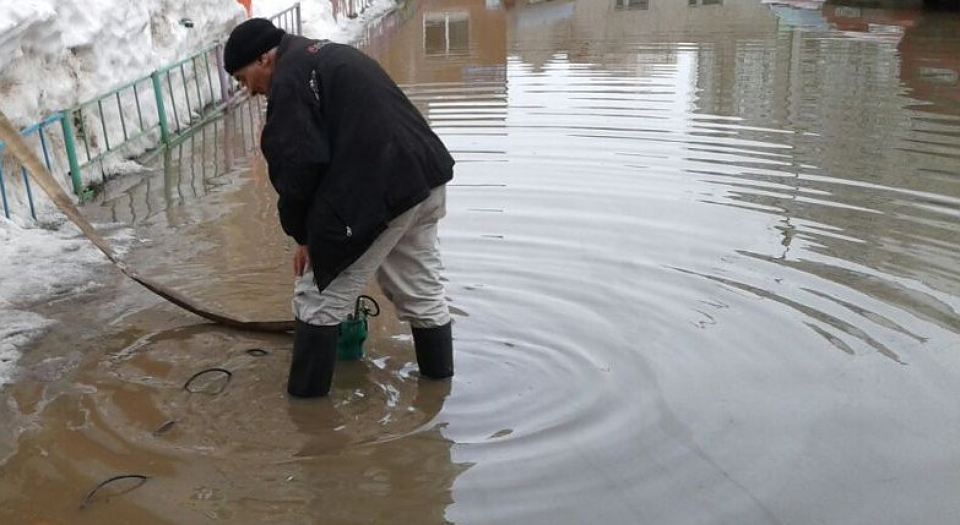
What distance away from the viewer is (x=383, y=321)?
5164 mm

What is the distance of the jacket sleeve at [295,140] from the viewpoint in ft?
11.6

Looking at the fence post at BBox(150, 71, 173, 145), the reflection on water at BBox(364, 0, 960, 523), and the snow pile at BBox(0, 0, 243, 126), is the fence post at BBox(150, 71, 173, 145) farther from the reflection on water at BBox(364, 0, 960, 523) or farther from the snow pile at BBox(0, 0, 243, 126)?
the reflection on water at BBox(364, 0, 960, 523)

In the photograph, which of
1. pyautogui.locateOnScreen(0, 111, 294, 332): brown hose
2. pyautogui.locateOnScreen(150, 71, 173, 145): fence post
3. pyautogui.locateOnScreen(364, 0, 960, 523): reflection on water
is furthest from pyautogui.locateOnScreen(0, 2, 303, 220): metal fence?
pyautogui.locateOnScreen(364, 0, 960, 523): reflection on water

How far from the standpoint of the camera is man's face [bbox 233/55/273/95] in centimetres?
375

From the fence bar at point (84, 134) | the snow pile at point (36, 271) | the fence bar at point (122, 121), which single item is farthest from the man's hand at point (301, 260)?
the fence bar at point (122, 121)

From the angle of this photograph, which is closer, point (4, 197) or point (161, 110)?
point (4, 197)

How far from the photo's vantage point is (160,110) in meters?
9.43

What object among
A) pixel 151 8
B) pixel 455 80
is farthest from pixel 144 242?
pixel 455 80

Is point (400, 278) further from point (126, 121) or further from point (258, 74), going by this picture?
point (126, 121)

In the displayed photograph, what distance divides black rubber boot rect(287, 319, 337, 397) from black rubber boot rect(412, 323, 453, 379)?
0.40m

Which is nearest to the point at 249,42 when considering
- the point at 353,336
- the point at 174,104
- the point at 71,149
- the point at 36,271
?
the point at 353,336

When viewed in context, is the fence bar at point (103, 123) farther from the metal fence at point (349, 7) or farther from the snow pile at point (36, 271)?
the metal fence at point (349, 7)

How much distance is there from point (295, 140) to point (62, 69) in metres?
5.44

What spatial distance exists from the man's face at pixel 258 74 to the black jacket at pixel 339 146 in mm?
112
